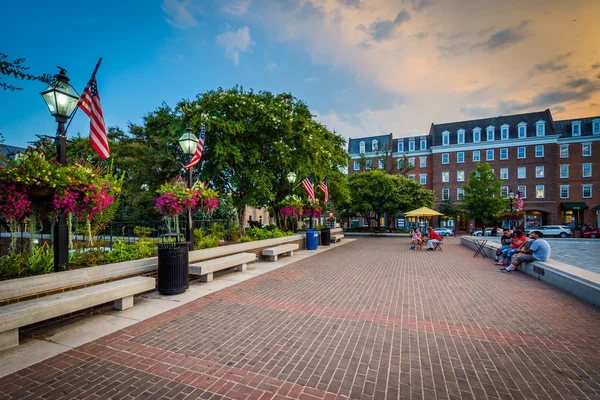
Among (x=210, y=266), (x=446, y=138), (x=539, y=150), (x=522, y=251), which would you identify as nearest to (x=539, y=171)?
(x=539, y=150)

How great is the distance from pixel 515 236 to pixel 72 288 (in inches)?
560

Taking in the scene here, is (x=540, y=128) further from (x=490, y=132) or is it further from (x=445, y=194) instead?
(x=445, y=194)

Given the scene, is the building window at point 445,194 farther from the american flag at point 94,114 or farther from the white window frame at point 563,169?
the american flag at point 94,114

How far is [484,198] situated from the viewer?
3572cm

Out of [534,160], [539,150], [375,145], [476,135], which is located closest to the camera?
[539,150]

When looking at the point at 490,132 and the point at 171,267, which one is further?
the point at 490,132

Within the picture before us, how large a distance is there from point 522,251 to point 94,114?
13.5 meters

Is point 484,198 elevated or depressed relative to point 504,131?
depressed

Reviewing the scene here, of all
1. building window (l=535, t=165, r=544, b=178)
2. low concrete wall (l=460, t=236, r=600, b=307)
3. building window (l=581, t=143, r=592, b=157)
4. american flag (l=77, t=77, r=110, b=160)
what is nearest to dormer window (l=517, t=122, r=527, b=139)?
building window (l=535, t=165, r=544, b=178)

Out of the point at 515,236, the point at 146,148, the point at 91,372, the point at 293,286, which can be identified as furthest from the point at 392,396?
the point at 146,148

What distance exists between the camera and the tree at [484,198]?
116ft

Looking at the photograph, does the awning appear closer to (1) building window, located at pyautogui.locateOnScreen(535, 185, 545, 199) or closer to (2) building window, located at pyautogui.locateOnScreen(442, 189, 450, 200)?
(1) building window, located at pyautogui.locateOnScreen(535, 185, 545, 199)

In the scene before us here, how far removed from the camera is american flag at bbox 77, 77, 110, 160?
19.4 ft

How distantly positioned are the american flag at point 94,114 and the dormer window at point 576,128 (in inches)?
2329
